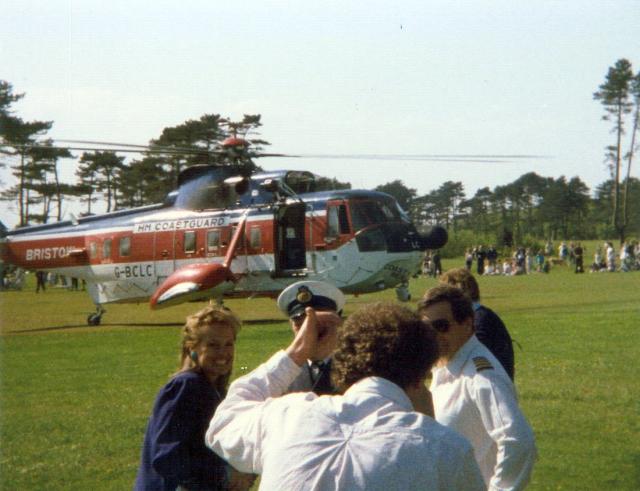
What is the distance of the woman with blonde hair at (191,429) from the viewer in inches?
130

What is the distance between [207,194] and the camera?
20219 millimetres

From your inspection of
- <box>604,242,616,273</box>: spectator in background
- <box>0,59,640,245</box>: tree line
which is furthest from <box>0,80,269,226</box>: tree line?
<box>604,242,616,273</box>: spectator in background

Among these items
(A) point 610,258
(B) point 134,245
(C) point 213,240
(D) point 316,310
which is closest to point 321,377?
(D) point 316,310

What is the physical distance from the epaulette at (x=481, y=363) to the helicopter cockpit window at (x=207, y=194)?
52.7 ft

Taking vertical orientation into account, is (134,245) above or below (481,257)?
above

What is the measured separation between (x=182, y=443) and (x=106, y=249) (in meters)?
20.2

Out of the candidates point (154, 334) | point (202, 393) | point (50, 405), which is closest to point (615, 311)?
point (154, 334)

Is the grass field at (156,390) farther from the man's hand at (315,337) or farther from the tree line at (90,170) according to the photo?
the tree line at (90,170)

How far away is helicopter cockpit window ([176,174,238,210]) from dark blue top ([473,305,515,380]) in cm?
1498

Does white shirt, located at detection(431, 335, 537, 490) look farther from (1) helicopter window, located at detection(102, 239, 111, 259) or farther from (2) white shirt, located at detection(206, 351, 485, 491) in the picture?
(1) helicopter window, located at detection(102, 239, 111, 259)

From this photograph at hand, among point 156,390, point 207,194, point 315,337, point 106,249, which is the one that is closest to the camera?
point 315,337

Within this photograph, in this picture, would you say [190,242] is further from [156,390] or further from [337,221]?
[156,390]

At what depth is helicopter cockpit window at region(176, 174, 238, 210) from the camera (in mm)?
19625

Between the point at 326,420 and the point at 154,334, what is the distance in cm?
1729
